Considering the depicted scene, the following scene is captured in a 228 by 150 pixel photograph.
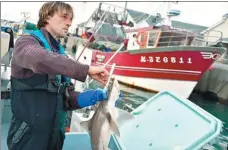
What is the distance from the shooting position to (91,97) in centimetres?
184

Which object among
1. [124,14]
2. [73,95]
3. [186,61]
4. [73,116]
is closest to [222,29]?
[124,14]

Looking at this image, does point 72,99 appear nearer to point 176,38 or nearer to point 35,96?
point 35,96

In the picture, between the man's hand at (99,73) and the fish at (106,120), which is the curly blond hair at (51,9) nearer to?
the man's hand at (99,73)

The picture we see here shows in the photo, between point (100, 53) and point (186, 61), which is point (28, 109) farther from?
point (100, 53)

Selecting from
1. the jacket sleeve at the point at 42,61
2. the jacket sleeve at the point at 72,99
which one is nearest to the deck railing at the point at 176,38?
the jacket sleeve at the point at 72,99

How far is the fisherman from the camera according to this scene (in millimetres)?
1521

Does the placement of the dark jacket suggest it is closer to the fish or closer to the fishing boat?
the fish

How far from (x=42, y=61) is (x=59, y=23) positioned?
0.33 m

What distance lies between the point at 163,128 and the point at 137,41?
12928 millimetres

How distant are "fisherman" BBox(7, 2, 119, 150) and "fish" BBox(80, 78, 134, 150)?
0.16ft

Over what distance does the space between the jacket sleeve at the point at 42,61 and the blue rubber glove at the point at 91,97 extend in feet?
0.62

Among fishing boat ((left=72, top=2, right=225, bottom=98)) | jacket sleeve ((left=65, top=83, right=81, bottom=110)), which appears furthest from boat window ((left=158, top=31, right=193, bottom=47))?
jacket sleeve ((left=65, top=83, right=81, bottom=110))

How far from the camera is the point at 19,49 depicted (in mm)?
1506

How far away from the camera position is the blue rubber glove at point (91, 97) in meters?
1.67
